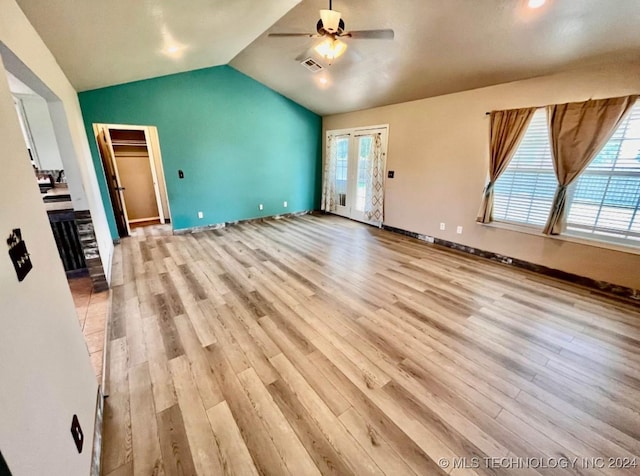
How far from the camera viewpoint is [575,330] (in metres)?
2.33

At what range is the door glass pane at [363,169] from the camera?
17.7ft

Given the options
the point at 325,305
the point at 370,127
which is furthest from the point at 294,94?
the point at 325,305

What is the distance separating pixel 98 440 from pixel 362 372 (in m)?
1.54

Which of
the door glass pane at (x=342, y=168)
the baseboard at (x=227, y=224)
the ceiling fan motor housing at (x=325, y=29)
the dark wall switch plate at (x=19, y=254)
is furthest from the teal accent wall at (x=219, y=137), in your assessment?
the dark wall switch plate at (x=19, y=254)

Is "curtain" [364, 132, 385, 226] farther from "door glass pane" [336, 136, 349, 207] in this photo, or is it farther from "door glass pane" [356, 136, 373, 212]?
"door glass pane" [336, 136, 349, 207]

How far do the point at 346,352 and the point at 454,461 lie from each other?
0.89 m

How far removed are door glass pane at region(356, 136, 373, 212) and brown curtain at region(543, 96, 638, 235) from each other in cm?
290

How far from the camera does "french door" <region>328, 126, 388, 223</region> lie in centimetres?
534

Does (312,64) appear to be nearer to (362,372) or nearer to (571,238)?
(362,372)

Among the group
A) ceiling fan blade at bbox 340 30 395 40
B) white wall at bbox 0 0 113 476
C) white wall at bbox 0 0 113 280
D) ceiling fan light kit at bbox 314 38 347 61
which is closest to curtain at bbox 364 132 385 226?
ceiling fan light kit at bbox 314 38 347 61

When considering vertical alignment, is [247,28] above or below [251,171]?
above

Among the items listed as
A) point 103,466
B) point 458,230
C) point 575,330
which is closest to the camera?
point 103,466

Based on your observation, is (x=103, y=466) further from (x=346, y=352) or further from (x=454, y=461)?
(x=454, y=461)

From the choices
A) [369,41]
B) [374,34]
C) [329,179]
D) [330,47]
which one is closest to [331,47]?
[330,47]
